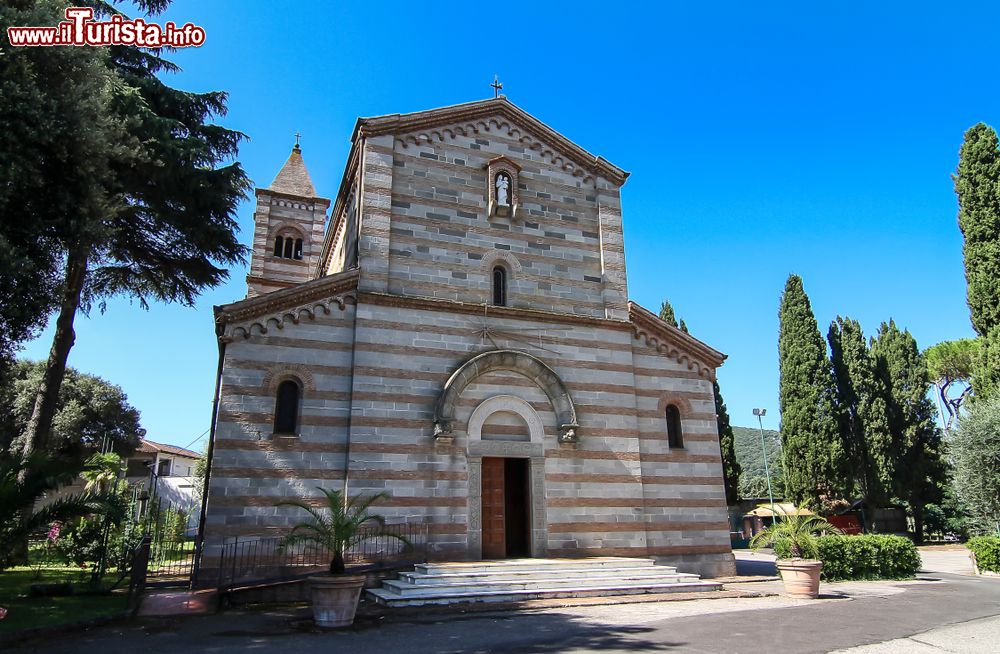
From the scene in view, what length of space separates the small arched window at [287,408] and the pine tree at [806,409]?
26.8 m

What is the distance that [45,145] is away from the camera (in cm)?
1131

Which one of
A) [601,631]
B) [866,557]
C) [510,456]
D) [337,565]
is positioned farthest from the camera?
[866,557]

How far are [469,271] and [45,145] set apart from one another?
31.5 ft

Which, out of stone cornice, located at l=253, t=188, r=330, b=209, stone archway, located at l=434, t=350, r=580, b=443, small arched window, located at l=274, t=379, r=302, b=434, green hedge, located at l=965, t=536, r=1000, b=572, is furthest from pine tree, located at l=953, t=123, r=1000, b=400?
stone cornice, located at l=253, t=188, r=330, b=209

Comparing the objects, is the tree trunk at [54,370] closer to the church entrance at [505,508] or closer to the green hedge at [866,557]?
the church entrance at [505,508]

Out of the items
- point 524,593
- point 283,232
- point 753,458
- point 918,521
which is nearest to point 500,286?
point 524,593

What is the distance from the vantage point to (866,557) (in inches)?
A: 679

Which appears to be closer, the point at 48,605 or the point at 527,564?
the point at 48,605

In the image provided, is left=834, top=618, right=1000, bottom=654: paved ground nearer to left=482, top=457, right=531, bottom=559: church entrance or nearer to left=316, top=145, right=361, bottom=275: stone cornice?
left=482, top=457, right=531, bottom=559: church entrance

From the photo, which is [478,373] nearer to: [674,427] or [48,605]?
[674,427]

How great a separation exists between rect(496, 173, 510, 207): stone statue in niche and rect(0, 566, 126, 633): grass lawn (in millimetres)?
12966

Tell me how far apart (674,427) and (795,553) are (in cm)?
459

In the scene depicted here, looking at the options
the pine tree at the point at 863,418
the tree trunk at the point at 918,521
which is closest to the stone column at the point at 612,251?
the pine tree at the point at 863,418

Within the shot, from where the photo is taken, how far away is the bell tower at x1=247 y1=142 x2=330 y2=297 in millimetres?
32000
